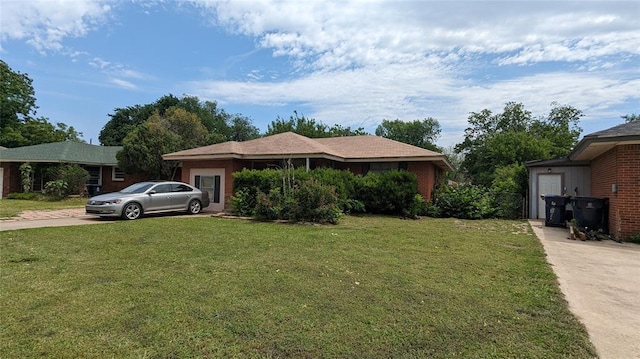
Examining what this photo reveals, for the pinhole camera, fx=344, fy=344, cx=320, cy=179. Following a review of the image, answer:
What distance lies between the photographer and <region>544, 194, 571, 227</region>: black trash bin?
1173 cm

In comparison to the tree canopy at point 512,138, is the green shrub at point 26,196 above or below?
below

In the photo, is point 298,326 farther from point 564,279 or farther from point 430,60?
point 430,60

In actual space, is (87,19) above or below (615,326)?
above

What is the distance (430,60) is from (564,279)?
475 inches

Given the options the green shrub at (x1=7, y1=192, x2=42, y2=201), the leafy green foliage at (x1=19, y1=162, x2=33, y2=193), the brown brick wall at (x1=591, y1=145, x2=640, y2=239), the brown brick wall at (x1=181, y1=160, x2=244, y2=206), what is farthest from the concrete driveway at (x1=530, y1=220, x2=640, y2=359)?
the leafy green foliage at (x1=19, y1=162, x2=33, y2=193)

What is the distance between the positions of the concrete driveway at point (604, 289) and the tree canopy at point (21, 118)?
4770 cm

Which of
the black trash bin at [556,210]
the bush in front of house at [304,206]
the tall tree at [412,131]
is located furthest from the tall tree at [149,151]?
the tall tree at [412,131]

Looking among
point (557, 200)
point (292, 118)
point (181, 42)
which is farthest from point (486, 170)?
point (181, 42)

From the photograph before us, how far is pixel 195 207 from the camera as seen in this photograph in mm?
14117

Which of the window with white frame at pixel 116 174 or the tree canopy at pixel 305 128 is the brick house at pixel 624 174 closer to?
the window with white frame at pixel 116 174

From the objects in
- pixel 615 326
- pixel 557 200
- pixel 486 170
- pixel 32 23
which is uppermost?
pixel 32 23

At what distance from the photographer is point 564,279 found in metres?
4.96

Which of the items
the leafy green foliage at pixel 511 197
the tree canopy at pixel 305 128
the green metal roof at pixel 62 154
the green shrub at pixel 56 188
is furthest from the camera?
the tree canopy at pixel 305 128

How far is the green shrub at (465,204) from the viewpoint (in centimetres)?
1488
